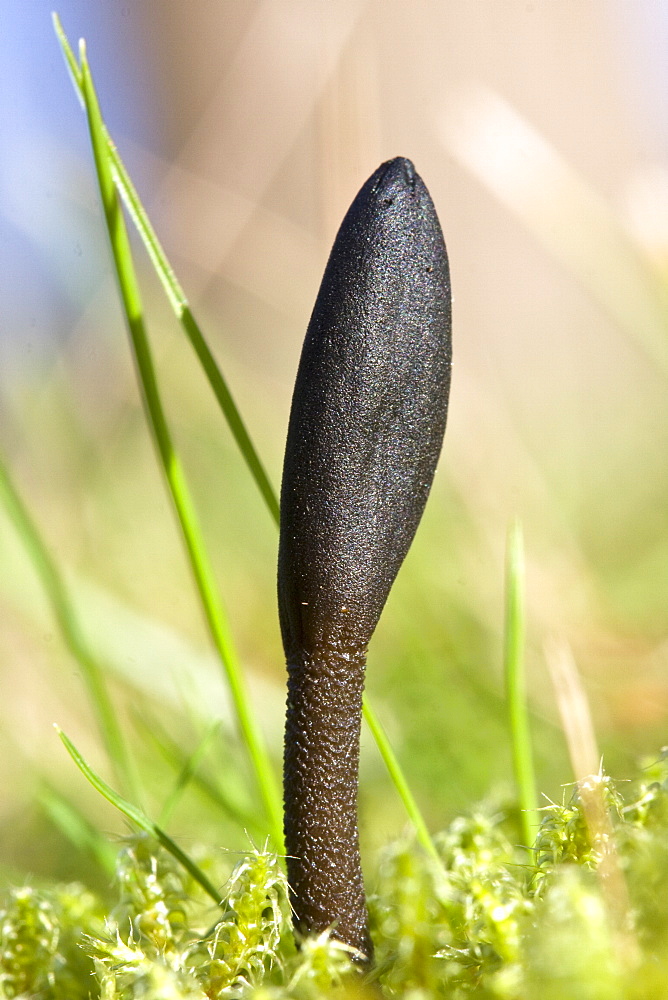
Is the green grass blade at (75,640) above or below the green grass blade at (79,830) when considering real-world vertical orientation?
above

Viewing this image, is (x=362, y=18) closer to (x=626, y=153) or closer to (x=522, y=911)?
(x=626, y=153)

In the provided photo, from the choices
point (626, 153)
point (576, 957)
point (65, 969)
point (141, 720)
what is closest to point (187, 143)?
point (626, 153)

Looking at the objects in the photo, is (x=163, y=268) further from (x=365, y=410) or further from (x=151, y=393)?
(x=365, y=410)

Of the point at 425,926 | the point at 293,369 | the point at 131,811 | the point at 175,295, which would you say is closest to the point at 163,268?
the point at 175,295

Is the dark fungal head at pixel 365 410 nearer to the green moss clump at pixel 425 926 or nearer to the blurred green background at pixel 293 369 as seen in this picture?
the green moss clump at pixel 425 926

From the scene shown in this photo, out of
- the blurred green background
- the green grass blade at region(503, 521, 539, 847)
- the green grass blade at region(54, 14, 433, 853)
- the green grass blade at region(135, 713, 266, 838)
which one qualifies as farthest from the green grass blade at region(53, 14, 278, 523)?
the green grass blade at region(135, 713, 266, 838)

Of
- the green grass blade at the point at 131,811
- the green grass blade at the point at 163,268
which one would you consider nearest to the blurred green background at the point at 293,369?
the green grass blade at the point at 163,268
